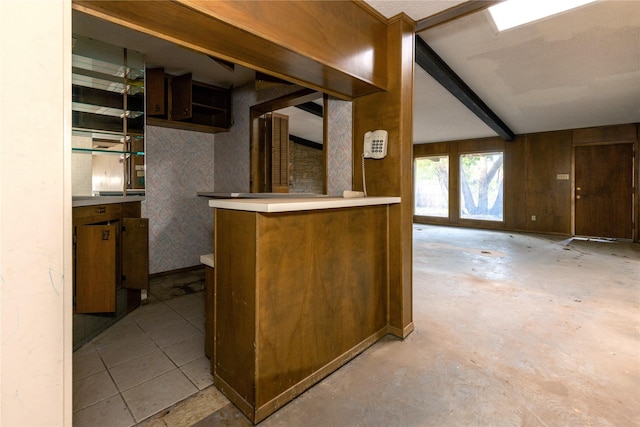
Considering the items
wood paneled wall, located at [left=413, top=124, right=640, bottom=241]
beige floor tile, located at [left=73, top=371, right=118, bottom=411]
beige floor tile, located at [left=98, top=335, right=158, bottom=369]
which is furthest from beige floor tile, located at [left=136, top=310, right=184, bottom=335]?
wood paneled wall, located at [left=413, top=124, right=640, bottom=241]

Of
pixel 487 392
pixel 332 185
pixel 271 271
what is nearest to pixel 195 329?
pixel 271 271

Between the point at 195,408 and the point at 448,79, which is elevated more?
the point at 448,79

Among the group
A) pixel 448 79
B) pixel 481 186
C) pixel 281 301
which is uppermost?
pixel 448 79

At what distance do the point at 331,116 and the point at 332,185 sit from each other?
594mm

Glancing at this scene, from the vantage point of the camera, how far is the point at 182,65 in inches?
133

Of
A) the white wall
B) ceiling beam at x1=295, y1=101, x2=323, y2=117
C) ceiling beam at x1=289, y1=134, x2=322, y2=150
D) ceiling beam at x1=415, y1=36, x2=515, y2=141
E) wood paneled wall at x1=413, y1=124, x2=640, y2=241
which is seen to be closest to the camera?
the white wall

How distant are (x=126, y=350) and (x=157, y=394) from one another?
25.2 inches

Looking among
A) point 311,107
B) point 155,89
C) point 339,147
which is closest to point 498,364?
point 339,147

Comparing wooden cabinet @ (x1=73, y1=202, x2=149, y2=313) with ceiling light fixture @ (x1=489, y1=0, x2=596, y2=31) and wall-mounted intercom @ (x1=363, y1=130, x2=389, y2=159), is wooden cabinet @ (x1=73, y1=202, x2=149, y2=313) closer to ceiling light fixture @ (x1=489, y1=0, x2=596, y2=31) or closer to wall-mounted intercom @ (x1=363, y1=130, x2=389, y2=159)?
wall-mounted intercom @ (x1=363, y1=130, x2=389, y2=159)

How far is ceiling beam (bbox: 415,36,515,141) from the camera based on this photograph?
309cm

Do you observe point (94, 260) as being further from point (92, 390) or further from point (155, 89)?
point (155, 89)

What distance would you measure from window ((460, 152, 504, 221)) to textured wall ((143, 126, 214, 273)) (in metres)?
6.79

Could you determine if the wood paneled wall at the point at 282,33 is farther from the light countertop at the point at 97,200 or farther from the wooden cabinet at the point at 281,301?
the light countertop at the point at 97,200

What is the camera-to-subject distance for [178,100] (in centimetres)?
357
